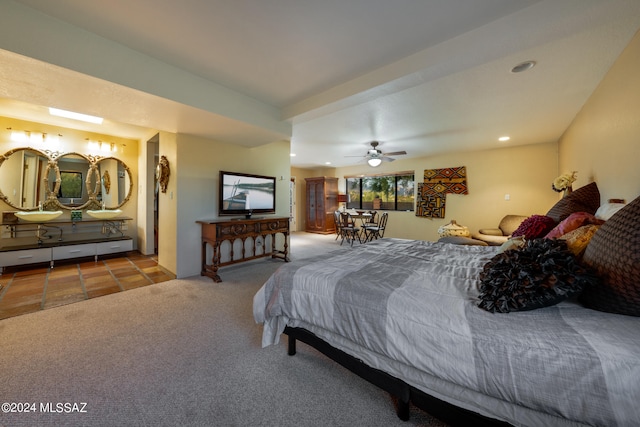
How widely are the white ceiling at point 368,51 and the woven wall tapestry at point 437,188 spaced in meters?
2.32

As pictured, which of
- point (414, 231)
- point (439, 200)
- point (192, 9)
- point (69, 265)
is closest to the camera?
point (192, 9)

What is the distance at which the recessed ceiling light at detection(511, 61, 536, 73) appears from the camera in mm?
2105

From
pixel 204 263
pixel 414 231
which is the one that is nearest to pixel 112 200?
pixel 204 263

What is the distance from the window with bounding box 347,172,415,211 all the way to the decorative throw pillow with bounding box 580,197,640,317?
5729 mm

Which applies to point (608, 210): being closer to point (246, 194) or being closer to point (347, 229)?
point (246, 194)

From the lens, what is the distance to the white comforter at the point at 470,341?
0.75 m

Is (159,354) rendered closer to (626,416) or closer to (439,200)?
(626,416)

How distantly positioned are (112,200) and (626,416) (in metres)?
6.63

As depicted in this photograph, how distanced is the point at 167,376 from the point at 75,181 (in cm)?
482

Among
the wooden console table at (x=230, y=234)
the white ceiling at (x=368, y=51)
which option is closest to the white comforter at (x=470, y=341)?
the white ceiling at (x=368, y=51)

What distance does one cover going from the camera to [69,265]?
398cm

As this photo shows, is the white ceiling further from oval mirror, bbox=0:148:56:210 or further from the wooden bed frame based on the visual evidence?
the wooden bed frame

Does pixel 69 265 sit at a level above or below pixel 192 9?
below

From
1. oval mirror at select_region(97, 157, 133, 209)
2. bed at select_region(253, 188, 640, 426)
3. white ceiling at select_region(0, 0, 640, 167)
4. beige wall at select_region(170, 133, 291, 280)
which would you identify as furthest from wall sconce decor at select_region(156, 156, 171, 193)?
bed at select_region(253, 188, 640, 426)
